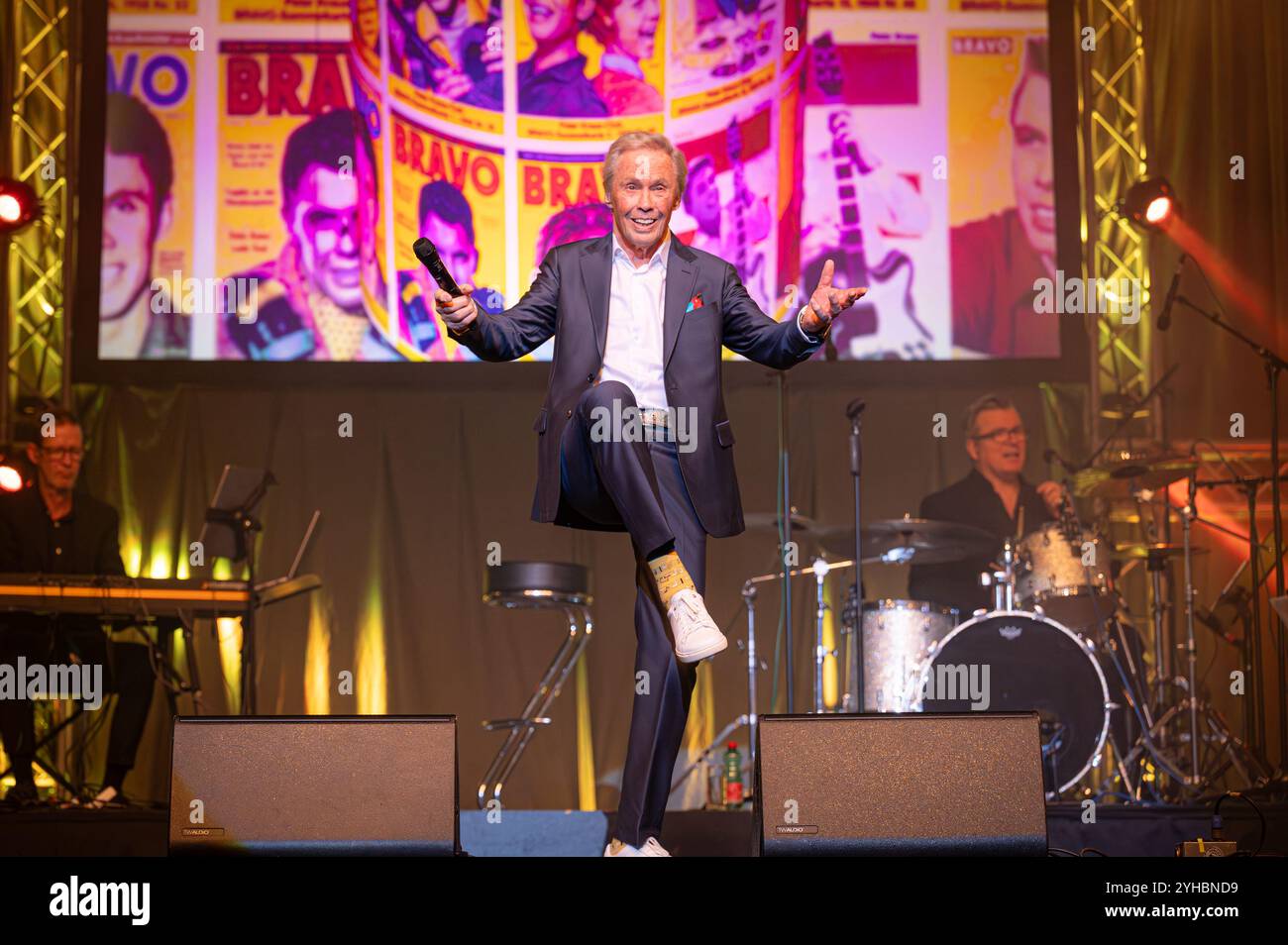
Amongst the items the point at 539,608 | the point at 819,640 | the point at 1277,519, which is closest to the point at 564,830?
the point at 539,608

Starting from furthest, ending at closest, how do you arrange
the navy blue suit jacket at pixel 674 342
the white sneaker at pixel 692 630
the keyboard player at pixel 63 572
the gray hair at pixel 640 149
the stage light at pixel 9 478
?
1. the stage light at pixel 9 478
2. the keyboard player at pixel 63 572
3. the gray hair at pixel 640 149
4. the navy blue suit jacket at pixel 674 342
5. the white sneaker at pixel 692 630

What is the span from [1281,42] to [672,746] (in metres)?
5.15

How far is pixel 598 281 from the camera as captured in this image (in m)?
3.25

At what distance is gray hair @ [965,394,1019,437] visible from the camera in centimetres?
638

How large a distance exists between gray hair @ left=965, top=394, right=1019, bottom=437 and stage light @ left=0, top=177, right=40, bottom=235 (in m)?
4.21

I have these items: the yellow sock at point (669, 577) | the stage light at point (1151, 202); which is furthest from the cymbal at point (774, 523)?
the yellow sock at point (669, 577)

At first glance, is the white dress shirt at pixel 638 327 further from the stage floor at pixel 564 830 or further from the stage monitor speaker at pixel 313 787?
the stage floor at pixel 564 830

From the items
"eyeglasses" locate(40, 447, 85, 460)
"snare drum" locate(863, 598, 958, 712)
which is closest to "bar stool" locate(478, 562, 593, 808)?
"snare drum" locate(863, 598, 958, 712)

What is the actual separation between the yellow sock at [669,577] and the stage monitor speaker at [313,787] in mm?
564

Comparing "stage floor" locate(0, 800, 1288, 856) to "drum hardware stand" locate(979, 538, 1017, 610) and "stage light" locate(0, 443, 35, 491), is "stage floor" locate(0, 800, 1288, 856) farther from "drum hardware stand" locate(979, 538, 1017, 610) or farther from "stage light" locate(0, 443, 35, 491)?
"stage light" locate(0, 443, 35, 491)

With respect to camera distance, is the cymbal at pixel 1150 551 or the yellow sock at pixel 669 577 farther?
the cymbal at pixel 1150 551

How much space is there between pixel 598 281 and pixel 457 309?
0.39 meters

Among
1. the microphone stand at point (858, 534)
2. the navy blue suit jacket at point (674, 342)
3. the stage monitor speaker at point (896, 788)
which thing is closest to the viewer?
the stage monitor speaker at point (896, 788)

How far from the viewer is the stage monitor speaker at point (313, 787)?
257cm
